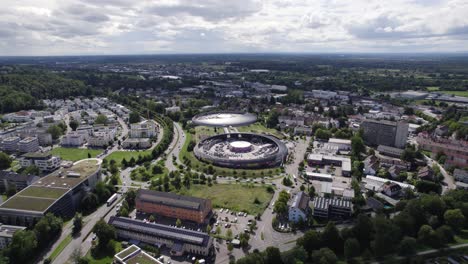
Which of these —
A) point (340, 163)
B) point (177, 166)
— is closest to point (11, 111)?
point (177, 166)

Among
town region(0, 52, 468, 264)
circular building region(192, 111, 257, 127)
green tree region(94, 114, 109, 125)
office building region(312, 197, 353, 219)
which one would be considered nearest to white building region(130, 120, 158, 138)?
town region(0, 52, 468, 264)

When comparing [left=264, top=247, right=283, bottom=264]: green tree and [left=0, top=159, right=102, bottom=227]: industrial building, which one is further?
[left=0, top=159, right=102, bottom=227]: industrial building

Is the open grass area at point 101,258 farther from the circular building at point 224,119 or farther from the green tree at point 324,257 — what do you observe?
the circular building at point 224,119

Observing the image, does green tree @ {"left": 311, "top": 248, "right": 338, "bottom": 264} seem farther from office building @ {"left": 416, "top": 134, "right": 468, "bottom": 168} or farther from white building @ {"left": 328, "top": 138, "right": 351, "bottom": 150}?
white building @ {"left": 328, "top": 138, "right": 351, "bottom": 150}

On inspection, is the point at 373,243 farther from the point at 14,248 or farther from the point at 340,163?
the point at 14,248

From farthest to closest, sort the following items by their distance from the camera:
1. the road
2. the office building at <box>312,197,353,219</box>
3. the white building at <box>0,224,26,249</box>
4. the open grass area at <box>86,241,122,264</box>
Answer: the road → the office building at <box>312,197,353,219</box> → the white building at <box>0,224,26,249</box> → the open grass area at <box>86,241,122,264</box>

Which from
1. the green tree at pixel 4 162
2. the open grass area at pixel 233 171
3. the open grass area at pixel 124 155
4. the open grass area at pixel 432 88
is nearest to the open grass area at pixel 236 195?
the open grass area at pixel 233 171

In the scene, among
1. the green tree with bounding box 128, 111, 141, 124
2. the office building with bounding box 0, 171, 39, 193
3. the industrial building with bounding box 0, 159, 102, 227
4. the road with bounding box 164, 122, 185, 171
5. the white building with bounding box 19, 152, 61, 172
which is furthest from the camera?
the green tree with bounding box 128, 111, 141, 124
